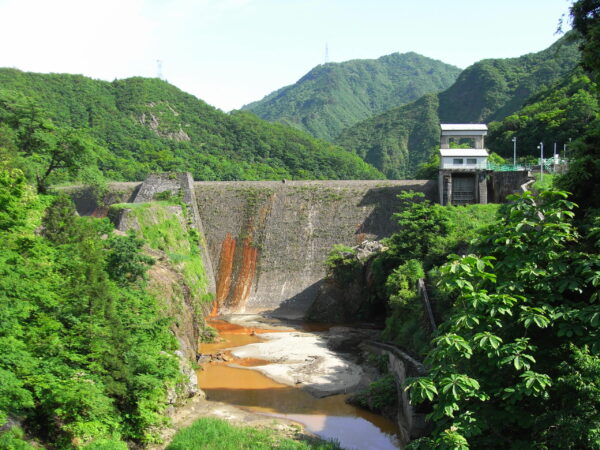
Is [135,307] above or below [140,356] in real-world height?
above

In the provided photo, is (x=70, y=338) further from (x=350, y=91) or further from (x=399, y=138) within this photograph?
(x=350, y=91)

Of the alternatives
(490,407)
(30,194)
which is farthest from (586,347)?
(30,194)

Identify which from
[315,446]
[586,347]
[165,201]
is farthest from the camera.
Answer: [165,201]

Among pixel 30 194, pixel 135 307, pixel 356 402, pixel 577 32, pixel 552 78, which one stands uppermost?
pixel 552 78

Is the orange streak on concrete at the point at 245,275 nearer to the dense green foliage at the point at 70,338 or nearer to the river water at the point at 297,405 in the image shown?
the river water at the point at 297,405

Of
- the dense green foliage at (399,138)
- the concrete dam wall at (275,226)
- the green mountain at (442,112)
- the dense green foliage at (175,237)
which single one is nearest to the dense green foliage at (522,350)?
the dense green foliage at (175,237)

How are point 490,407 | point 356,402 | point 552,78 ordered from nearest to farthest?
point 490,407
point 356,402
point 552,78

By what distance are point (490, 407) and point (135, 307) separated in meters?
12.4

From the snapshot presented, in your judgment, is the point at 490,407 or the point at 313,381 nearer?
the point at 490,407

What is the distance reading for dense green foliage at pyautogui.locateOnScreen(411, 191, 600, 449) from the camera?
297 inches

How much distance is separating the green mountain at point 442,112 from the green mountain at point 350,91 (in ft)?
68.6

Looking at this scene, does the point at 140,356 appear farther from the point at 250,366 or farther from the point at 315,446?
the point at 250,366

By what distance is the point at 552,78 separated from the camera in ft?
214

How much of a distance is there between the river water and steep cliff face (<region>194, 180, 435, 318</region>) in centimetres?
1075
